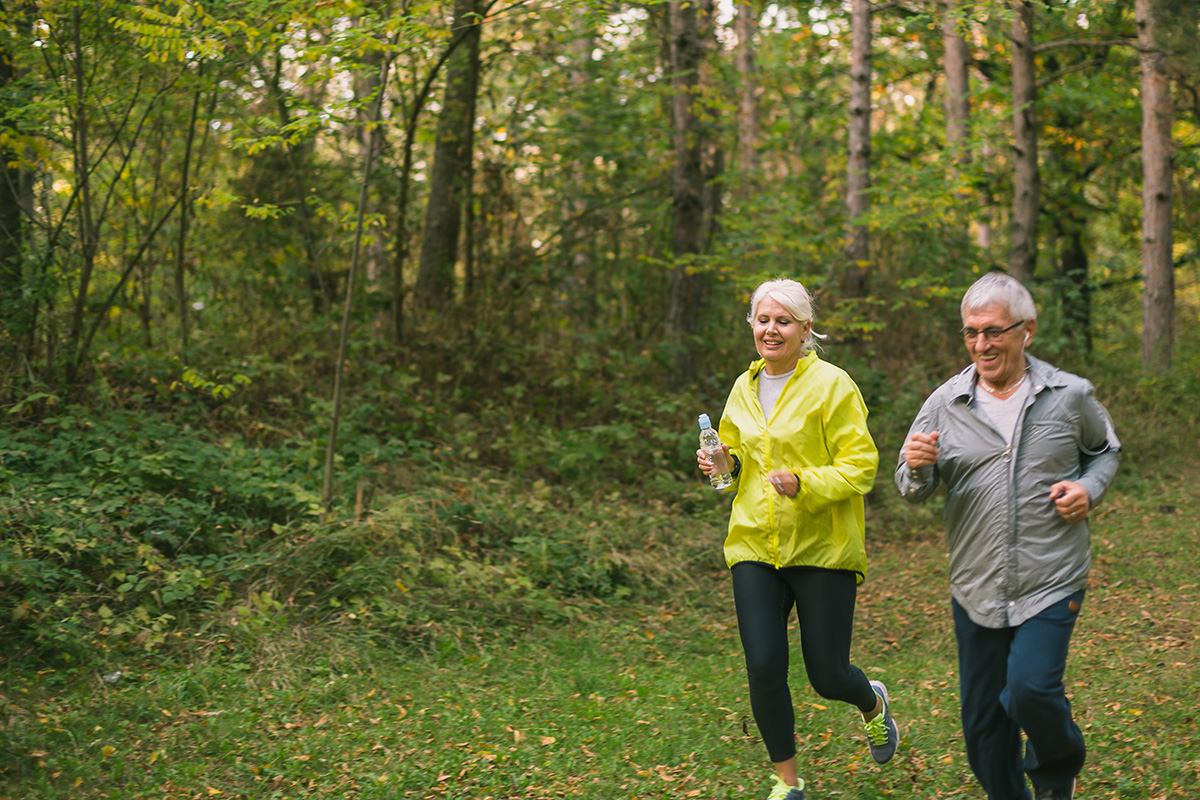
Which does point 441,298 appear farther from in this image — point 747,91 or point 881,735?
point 881,735

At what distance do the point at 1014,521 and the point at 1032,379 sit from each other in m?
0.51

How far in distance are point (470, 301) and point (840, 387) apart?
8690 millimetres

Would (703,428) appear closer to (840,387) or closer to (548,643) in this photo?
(840,387)

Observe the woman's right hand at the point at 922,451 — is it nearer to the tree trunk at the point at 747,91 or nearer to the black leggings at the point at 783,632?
the black leggings at the point at 783,632

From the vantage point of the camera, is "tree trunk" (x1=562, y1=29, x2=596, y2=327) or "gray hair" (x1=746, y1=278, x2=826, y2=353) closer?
"gray hair" (x1=746, y1=278, x2=826, y2=353)

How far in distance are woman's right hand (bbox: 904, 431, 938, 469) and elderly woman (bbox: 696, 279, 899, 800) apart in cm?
40

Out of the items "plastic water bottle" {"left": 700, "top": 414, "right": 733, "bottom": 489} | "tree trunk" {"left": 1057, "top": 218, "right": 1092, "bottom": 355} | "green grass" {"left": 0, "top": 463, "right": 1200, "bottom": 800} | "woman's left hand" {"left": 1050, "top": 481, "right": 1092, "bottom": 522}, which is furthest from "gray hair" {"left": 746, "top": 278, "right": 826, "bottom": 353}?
"tree trunk" {"left": 1057, "top": 218, "right": 1092, "bottom": 355}

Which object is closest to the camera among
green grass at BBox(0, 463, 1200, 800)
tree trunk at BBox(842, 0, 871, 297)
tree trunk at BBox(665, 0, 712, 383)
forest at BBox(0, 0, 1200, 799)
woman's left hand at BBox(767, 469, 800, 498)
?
woman's left hand at BBox(767, 469, 800, 498)

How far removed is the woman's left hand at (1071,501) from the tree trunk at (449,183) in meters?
9.51

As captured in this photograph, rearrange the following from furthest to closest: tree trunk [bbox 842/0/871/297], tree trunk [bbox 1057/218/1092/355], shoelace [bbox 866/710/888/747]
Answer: tree trunk [bbox 1057/218/1092/355], tree trunk [bbox 842/0/871/297], shoelace [bbox 866/710/888/747]

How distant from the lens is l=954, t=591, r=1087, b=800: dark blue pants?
3199 millimetres

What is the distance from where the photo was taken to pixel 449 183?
12.4 metres

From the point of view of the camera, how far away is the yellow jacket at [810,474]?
3855 millimetres

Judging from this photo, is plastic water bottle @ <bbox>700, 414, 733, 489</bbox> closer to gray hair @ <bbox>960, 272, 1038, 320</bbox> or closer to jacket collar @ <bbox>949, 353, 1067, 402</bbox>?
jacket collar @ <bbox>949, 353, 1067, 402</bbox>
